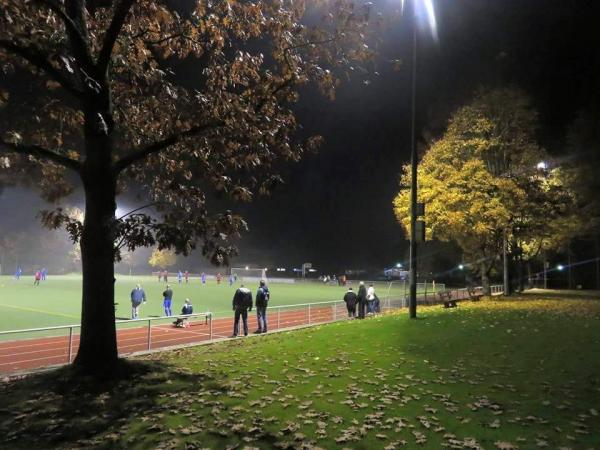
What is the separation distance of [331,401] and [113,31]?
693 centimetres

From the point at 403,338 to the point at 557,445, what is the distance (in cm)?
797

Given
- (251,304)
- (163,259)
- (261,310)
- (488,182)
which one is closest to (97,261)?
(251,304)

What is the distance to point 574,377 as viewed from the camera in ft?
28.3

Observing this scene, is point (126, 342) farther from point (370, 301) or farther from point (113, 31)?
point (370, 301)

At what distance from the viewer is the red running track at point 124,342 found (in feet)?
44.4

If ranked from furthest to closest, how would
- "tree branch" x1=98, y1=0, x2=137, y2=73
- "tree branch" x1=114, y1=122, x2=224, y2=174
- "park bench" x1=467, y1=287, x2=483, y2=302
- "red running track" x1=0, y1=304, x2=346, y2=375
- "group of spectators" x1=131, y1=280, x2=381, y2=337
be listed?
"park bench" x1=467, y1=287, x2=483, y2=302
"group of spectators" x1=131, y1=280, x2=381, y2=337
"red running track" x1=0, y1=304, x2=346, y2=375
"tree branch" x1=114, y1=122, x2=224, y2=174
"tree branch" x1=98, y1=0, x2=137, y2=73

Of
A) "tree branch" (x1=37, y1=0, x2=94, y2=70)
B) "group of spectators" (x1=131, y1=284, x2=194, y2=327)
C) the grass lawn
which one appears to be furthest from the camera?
"group of spectators" (x1=131, y1=284, x2=194, y2=327)

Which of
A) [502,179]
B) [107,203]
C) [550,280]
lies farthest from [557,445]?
[550,280]

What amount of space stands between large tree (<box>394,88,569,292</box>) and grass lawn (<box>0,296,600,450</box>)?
15698 mm

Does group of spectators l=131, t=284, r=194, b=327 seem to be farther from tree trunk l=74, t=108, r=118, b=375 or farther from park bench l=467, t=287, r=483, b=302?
park bench l=467, t=287, r=483, b=302

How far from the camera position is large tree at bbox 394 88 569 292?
90.3 feet

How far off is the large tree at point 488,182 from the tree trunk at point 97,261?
21.0m

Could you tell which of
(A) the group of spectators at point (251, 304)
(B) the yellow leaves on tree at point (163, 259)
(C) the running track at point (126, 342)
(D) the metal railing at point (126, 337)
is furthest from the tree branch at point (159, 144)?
(B) the yellow leaves on tree at point (163, 259)

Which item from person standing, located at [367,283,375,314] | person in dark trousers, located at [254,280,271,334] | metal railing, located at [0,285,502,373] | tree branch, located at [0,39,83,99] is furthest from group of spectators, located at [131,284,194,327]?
tree branch, located at [0,39,83,99]
